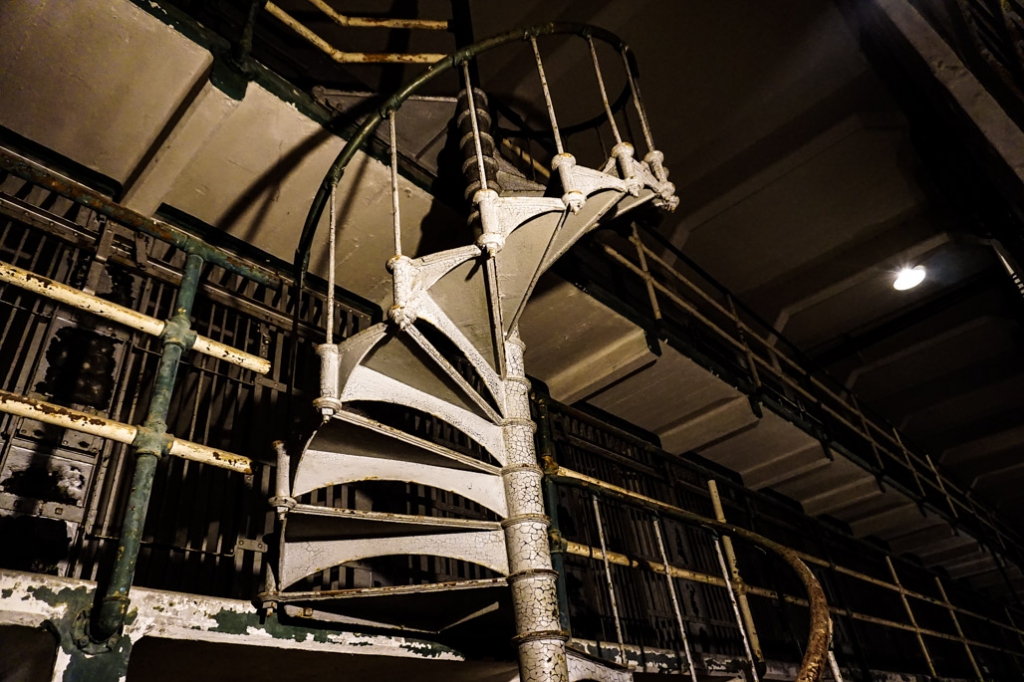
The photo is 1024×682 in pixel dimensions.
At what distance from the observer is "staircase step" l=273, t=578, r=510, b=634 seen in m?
2.35

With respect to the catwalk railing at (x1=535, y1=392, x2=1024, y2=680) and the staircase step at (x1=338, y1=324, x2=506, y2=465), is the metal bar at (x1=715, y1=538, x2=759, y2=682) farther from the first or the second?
the staircase step at (x1=338, y1=324, x2=506, y2=465)

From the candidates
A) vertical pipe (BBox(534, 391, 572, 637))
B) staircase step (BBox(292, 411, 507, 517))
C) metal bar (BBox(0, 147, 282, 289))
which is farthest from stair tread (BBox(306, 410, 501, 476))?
metal bar (BBox(0, 147, 282, 289))

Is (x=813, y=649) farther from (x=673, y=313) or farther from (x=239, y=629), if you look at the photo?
(x=673, y=313)

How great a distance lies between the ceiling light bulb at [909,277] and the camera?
8828mm

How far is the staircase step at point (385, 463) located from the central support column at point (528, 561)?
82 mm

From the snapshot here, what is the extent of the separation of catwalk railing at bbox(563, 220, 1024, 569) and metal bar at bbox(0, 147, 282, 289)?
8.64ft

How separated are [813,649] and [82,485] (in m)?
3.19

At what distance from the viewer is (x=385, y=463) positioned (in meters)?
2.59

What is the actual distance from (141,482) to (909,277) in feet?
32.1

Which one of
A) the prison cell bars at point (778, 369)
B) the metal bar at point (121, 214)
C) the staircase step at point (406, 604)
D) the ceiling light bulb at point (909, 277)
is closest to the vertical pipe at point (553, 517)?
the staircase step at point (406, 604)

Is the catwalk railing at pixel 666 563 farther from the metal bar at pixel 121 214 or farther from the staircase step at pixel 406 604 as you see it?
the metal bar at pixel 121 214

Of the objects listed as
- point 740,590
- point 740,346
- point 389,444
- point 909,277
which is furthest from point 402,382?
point 909,277

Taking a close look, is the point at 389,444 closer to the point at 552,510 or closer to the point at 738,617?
the point at 552,510

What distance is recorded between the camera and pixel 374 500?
3615mm
